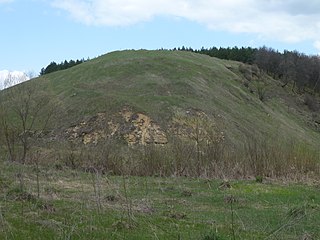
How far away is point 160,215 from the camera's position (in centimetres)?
939

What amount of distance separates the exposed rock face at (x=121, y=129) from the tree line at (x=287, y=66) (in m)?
58.3

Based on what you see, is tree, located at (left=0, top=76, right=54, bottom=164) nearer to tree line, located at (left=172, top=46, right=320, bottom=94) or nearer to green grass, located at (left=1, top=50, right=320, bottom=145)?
green grass, located at (left=1, top=50, right=320, bottom=145)

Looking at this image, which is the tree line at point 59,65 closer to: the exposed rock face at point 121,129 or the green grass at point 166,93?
the green grass at point 166,93

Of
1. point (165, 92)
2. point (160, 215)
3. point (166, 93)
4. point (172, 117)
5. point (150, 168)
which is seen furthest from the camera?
point (165, 92)

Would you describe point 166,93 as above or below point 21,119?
above

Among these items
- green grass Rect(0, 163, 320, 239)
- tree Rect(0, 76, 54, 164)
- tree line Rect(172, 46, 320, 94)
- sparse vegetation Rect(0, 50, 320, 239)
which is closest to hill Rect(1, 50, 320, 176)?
sparse vegetation Rect(0, 50, 320, 239)

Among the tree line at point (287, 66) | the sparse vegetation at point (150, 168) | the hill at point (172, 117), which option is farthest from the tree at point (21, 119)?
the tree line at point (287, 66)

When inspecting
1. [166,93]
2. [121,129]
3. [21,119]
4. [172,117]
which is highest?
[166,93]

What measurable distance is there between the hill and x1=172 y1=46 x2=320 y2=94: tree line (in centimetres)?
1557

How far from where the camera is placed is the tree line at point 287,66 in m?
107

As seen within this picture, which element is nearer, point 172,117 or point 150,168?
point 150,168

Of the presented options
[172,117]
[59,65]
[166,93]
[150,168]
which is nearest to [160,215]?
[150,168]

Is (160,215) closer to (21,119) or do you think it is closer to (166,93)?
(21,119)

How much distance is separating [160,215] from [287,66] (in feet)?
337
